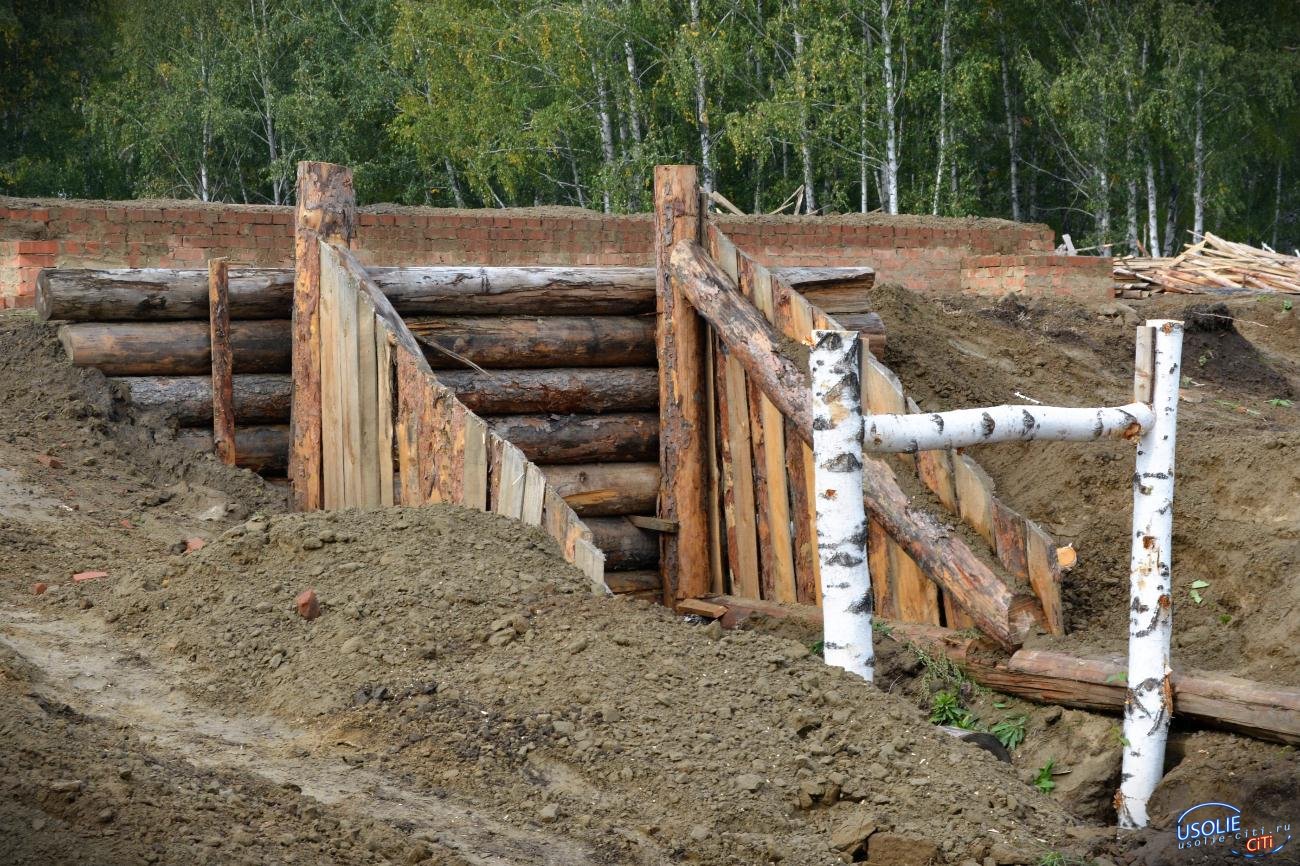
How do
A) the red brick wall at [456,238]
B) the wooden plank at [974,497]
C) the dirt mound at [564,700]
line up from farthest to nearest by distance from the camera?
the red brick wall at [456,238] → the wooden plank at [974,497] → the dirt mound at [564,700]

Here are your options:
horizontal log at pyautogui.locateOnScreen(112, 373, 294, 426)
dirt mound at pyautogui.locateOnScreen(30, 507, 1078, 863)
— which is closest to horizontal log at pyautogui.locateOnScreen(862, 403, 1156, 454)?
dirt mound at pyautogui.locateOnScreen(30, 507, 1078, 863)

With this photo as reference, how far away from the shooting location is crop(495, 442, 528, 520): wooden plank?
516 centimetres

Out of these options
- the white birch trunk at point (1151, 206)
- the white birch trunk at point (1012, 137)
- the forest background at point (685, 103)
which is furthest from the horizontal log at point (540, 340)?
the white birch trunk at point (1012, 137)

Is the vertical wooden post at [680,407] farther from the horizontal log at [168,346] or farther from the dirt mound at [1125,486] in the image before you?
the horizontal log at [168,346]

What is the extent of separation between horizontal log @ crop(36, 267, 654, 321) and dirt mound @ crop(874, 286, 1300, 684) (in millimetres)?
1849

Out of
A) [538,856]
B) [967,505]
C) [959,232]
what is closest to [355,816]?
[538,856]

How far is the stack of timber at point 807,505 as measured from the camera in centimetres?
534

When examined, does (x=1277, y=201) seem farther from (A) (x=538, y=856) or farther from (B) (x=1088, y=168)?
(A) (x=538, y=856)

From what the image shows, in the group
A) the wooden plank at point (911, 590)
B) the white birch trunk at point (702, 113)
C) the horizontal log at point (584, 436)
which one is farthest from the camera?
the white birch trunk at point (702, 113)

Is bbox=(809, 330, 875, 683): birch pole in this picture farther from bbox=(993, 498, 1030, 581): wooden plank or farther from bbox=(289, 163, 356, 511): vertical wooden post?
bbox=(289, 163, 356, 511): vertical wooden post

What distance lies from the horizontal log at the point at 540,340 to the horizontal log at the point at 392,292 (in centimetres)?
7

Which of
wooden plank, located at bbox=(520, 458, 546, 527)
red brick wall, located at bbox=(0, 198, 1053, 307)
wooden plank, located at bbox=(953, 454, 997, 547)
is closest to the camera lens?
wooden plank, located at bbox=(520, 458, 546, 527)

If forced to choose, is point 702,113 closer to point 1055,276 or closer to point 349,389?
point 1055,276

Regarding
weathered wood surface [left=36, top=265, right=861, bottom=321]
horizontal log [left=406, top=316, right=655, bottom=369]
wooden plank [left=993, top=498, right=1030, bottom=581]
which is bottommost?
wooden plank [left=993, top=498, right=1030, bottom=581]
